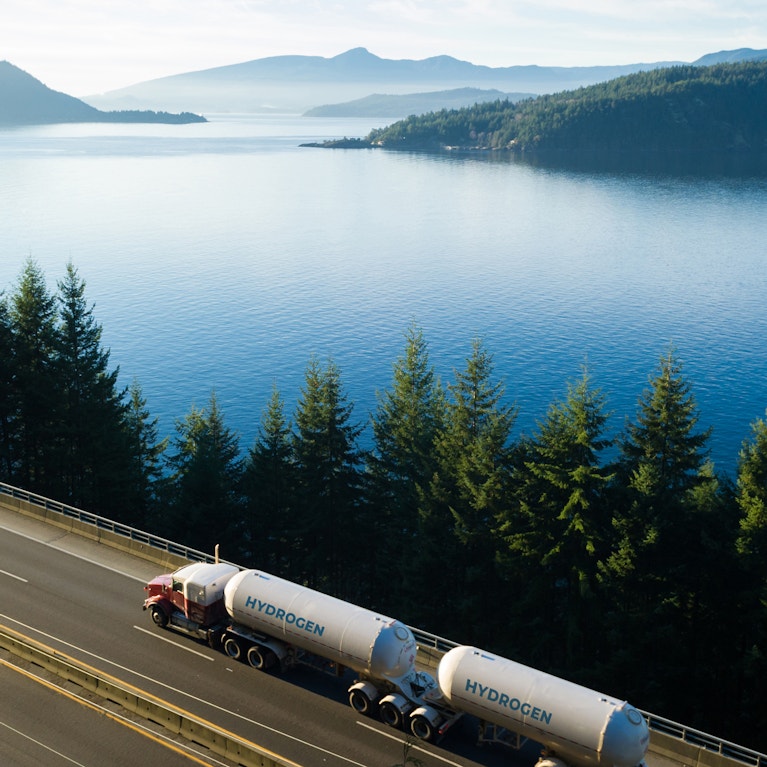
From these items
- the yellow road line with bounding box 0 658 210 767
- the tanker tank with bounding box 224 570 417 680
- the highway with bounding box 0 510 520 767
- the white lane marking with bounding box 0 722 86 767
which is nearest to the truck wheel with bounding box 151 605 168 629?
the highway with bounding box 0 510 520 767

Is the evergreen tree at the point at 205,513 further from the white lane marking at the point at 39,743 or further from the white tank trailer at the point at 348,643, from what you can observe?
the white lane marking at the point at 39,743

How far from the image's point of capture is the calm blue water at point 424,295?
8888 centimetres

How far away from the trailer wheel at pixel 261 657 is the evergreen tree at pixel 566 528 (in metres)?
14.8

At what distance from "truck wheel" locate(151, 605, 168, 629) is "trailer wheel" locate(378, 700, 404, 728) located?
9595 mm

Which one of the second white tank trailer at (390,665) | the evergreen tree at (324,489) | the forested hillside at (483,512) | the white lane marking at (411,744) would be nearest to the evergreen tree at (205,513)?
the forested hillside at (483,512)

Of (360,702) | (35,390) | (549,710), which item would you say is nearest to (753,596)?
(549,710)

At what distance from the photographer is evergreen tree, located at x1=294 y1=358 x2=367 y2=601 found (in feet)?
159

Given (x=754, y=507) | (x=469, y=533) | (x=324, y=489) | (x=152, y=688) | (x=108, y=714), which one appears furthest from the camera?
(x=324, y=489)

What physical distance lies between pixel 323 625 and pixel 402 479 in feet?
78.7

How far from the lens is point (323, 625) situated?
86.6ft

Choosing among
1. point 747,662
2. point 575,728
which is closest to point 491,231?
point 747,662

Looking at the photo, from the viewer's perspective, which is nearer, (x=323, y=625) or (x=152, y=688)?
(x=323, y=625)

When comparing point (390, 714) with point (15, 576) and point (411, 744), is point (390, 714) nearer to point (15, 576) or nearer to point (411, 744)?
point (411, 744)

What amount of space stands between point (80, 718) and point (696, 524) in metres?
27.1
